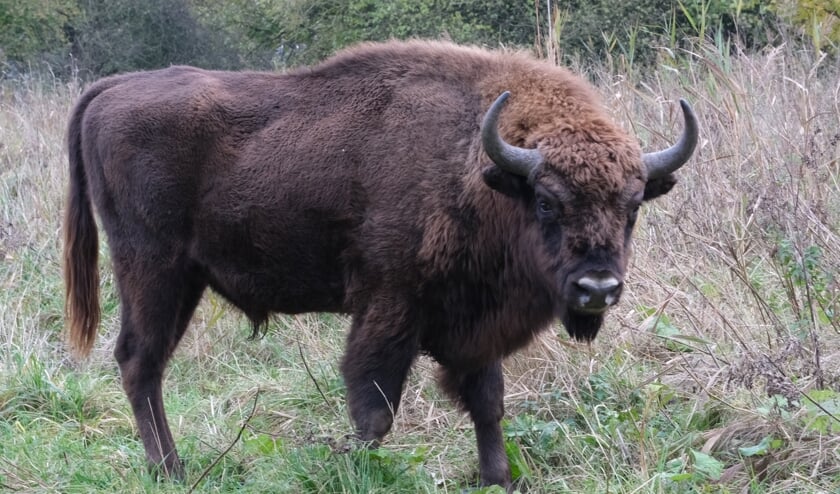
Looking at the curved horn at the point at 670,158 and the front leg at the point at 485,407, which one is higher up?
the curved horn at the point at 670,158

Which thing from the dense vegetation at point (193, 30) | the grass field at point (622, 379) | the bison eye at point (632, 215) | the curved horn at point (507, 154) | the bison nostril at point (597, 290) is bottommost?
the dense vegetation at point (193, 30)

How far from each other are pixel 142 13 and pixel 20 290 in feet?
40.3

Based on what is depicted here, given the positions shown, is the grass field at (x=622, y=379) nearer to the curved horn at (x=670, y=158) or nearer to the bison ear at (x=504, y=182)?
the curved horn at (x=670, y=158)

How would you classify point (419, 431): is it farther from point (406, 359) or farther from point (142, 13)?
point (142, 13)

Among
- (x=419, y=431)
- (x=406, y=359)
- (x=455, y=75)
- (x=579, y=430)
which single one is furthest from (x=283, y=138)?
(x=579, y=430)

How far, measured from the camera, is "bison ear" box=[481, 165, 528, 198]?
14.3 feet

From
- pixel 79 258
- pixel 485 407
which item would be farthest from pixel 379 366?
pixel 79 258

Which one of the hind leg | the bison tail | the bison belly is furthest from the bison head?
the bison tail

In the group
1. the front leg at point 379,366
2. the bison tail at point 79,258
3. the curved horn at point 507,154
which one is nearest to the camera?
the curved horn at point 507,154

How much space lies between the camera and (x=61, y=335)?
6.91m

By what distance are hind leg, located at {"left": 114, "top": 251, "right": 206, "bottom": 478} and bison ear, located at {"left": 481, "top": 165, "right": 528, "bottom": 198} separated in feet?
6.04

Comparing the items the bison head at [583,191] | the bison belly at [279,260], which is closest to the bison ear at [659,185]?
the bison head at [583,191]

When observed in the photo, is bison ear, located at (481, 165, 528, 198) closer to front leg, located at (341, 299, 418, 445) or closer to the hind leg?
front leg, located at (341, 299, 418, 445)

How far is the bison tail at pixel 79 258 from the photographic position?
572cm
